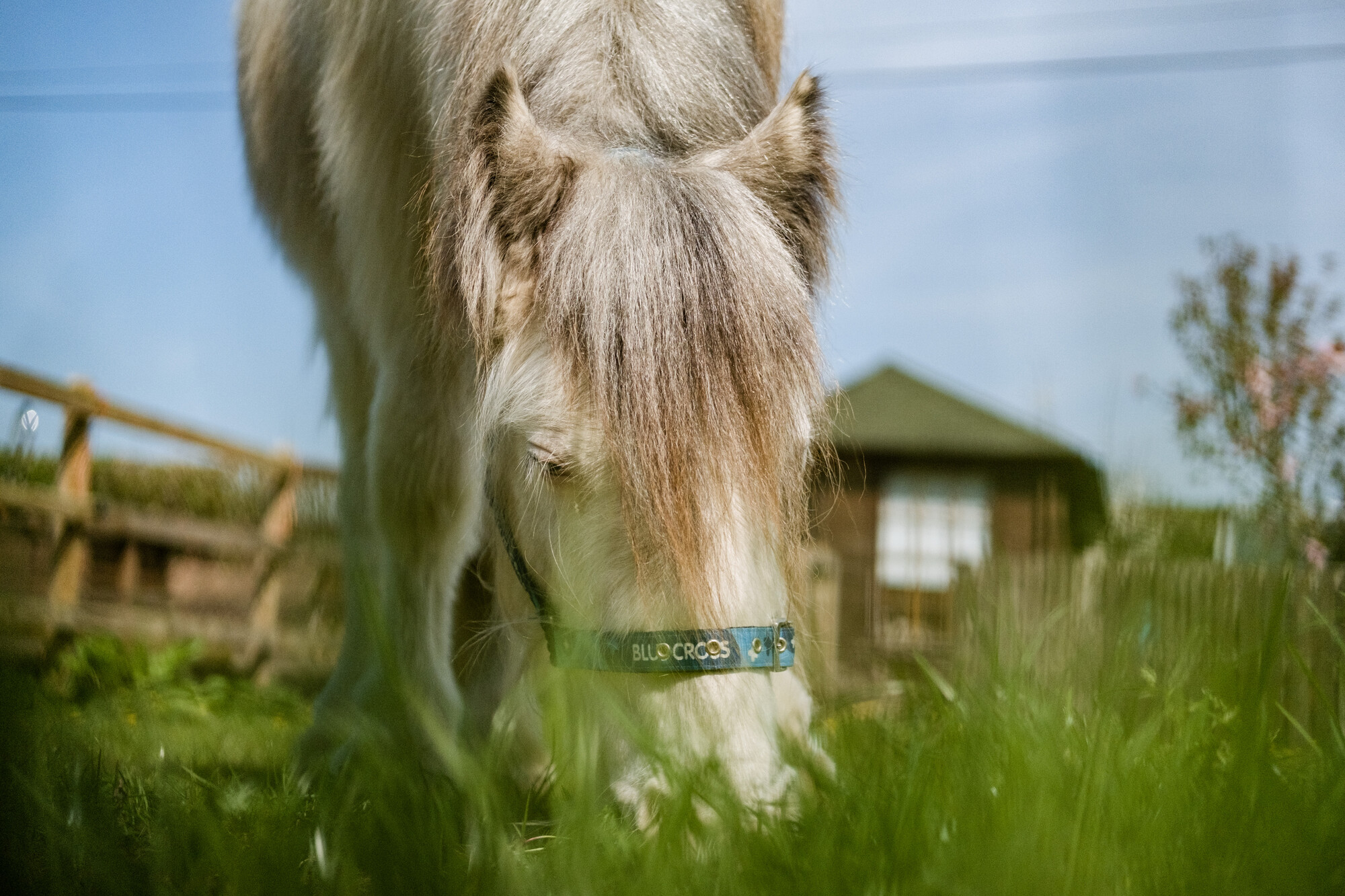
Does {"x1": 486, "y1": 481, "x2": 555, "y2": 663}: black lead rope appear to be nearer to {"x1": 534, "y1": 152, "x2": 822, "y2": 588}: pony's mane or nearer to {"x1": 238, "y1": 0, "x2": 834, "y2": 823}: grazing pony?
{"x1": 238, "y1": 0, "x2": 834, "y2": 823}: grazing pony

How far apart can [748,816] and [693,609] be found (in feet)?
0.91

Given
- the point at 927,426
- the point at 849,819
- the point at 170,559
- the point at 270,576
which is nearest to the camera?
the point at 849,819

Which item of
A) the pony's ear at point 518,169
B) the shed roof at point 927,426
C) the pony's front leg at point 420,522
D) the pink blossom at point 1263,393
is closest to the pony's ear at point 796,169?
the pony's ear at point 518,169

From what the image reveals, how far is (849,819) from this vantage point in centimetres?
111

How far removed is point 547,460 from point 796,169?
30.3 inches

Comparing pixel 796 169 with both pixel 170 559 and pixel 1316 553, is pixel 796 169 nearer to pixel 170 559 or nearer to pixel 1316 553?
pixel 1316 553

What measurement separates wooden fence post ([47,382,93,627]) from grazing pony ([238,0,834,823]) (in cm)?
338

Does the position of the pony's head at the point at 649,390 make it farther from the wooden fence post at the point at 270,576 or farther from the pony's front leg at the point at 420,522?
the wooden fence post at the point at 270,576

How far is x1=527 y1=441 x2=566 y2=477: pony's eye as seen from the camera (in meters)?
1.41

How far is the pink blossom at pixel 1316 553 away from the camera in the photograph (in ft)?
7.98

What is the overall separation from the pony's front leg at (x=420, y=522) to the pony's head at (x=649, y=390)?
744 mm

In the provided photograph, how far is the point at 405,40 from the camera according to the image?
7.16ft

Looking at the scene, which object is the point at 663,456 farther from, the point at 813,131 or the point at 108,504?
the point at 108,504

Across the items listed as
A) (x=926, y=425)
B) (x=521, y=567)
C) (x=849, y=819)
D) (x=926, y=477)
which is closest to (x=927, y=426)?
(x=926, y=425)
